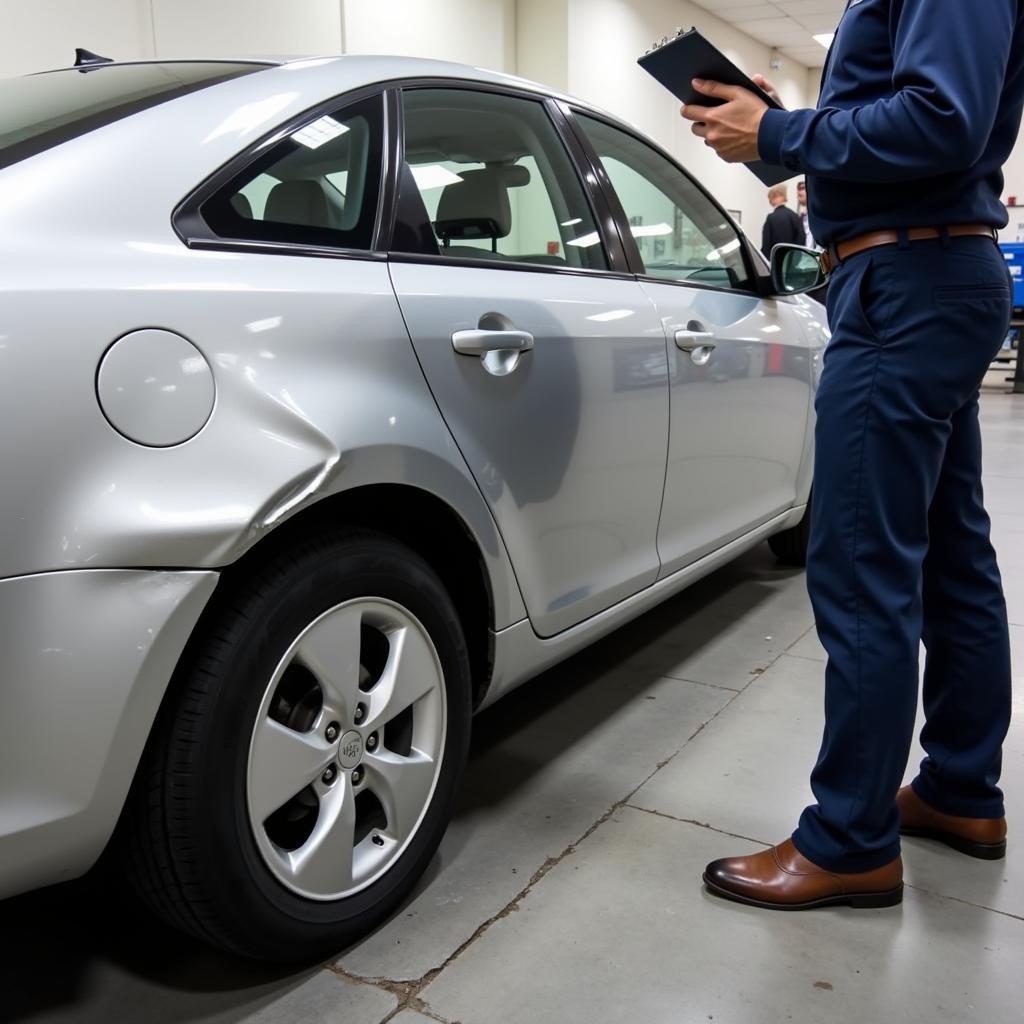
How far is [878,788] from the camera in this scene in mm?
1418

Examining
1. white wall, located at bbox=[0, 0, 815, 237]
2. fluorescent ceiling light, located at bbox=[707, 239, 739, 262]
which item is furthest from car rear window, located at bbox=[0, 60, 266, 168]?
white wall, located at bbox=[0, 0, 815, 237]

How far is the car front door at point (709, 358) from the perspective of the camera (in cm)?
202

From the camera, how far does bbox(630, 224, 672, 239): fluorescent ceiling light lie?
2.07m

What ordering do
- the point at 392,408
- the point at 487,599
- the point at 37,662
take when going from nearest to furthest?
the point at 37,662
the point at 392,408
the point at 487,599

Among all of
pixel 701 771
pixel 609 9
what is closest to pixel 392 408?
pixel 701 771

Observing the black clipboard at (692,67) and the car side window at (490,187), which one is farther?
the car side window at (490,187)

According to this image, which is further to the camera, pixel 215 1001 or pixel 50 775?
pixel 215 1001

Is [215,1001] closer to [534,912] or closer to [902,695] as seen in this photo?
[534,912]

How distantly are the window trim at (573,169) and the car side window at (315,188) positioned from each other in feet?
0.11

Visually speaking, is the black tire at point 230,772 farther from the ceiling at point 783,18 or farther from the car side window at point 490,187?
the ceiling at point 783,18

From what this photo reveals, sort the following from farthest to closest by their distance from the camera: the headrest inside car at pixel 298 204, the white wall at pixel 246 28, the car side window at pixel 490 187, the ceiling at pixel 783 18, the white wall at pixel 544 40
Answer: the ceiling at pixel 783 18 < the white wall at pixel 544 40 < the white wall at pixel 246 28 < the car side window at pixel 490 187 < the headrest inside car at pixel 298 204

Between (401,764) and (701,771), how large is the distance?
30.2 inches

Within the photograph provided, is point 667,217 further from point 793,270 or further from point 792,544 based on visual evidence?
point 792,544

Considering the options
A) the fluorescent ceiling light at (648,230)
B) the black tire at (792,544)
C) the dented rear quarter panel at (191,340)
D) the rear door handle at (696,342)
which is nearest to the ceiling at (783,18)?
the black tire at (792,544)
